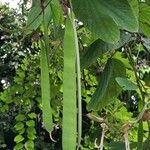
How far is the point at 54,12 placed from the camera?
0.86 meters

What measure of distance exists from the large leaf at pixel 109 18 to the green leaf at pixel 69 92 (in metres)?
0.14

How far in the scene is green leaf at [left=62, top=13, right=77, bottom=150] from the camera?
502 mm

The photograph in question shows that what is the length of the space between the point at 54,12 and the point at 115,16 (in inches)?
8.0

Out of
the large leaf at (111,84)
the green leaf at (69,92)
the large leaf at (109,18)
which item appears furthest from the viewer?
the large leaf at (111,84)

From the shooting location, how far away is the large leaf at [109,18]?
0.67 m

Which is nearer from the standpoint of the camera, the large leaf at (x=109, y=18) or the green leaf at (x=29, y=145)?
the large leaf at (x=109, y=18)

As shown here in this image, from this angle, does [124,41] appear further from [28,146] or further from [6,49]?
[6,49]

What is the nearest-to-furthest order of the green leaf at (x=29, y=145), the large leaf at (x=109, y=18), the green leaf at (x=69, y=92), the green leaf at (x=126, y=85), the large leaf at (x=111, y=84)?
the green leaf at (x=69, y=92) → the large leaf at (x=109, y=18) → the green leaf at (x=126, y=85) → the large leaf at (x=111, y=84) → the green leaf at (x=29, y=145)

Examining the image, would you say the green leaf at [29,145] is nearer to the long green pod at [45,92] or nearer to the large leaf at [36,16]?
the large leaf at [36,16]

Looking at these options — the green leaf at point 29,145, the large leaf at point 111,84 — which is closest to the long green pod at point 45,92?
the large leaf at point 111,84

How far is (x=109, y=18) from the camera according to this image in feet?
2.18

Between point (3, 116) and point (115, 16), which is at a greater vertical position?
point (115, 16)

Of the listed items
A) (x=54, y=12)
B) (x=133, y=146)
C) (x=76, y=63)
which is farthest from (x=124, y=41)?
(x=76, y=63)

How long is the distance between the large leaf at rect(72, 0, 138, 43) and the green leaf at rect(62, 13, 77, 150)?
5.4 inches
